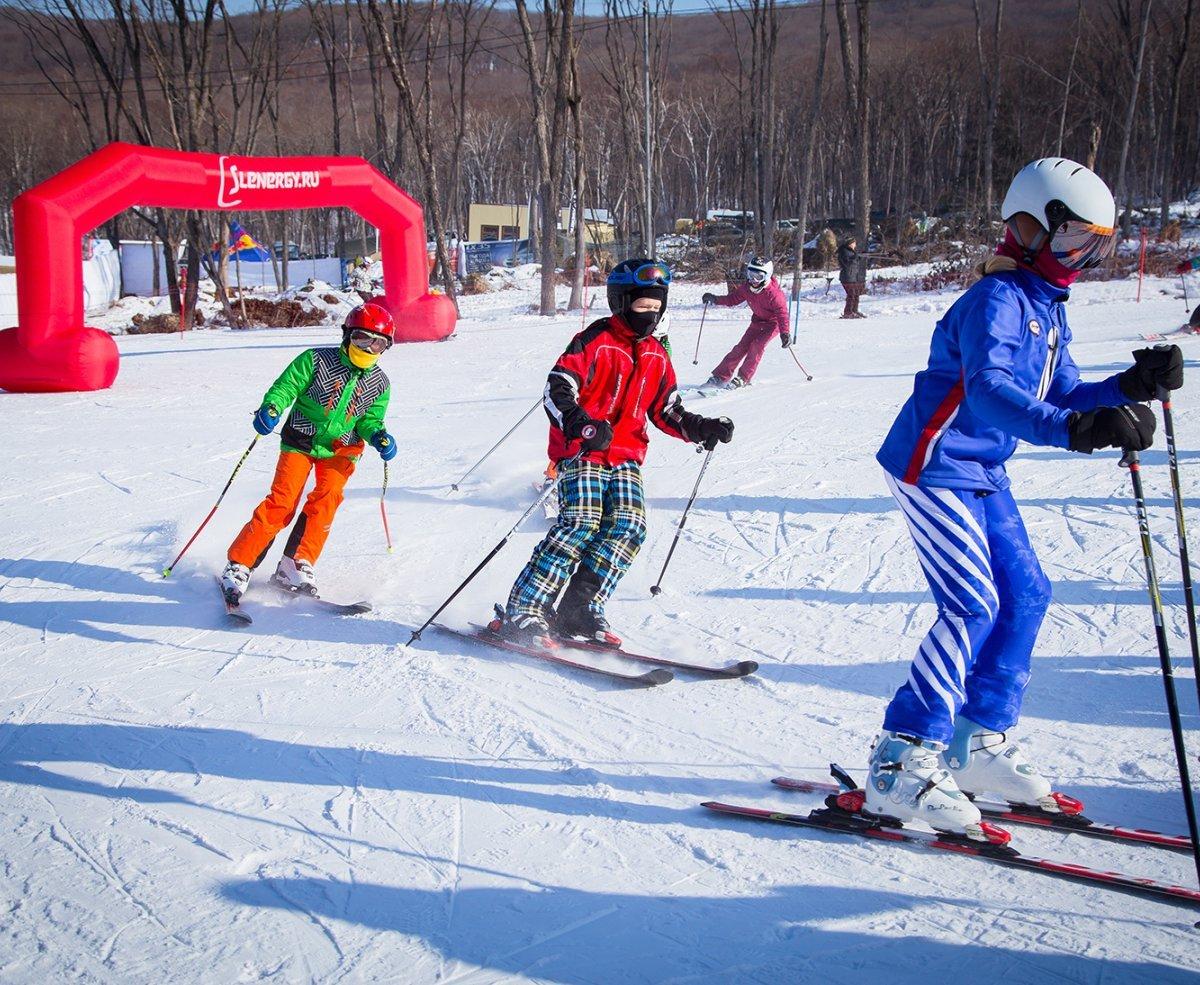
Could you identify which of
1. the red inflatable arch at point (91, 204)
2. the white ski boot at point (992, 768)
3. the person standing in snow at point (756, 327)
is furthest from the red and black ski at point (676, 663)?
the red inflatable arch at point (91, 204)

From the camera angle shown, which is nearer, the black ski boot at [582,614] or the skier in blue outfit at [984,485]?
the skier in blue outfit at [984,485]

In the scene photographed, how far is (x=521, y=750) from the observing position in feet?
11.0

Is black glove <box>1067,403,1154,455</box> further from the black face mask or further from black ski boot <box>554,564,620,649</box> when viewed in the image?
black ski boot <box>554,564,620,649</box>

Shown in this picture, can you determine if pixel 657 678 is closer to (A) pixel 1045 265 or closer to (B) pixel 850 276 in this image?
(A) pixel 1045 265

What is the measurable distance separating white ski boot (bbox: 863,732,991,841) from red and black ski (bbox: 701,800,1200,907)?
0.13 ft

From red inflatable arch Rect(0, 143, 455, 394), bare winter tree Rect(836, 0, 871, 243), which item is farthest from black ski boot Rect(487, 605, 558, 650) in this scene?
bare winter tree Rect(836, 0, 871, 243)

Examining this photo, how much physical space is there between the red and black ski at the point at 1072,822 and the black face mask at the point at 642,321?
193 cm

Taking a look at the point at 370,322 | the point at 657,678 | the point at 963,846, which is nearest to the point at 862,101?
the point at 370,322

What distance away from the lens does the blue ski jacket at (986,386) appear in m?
2.46

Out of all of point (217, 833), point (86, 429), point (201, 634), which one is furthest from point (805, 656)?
point (86, 429)

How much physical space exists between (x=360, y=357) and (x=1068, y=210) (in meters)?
3.41

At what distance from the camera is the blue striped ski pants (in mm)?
2639

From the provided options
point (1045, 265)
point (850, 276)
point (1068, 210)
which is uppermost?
point (850, 276)

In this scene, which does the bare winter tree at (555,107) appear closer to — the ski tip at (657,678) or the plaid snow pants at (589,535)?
the plaid snow pants at (589,535)
